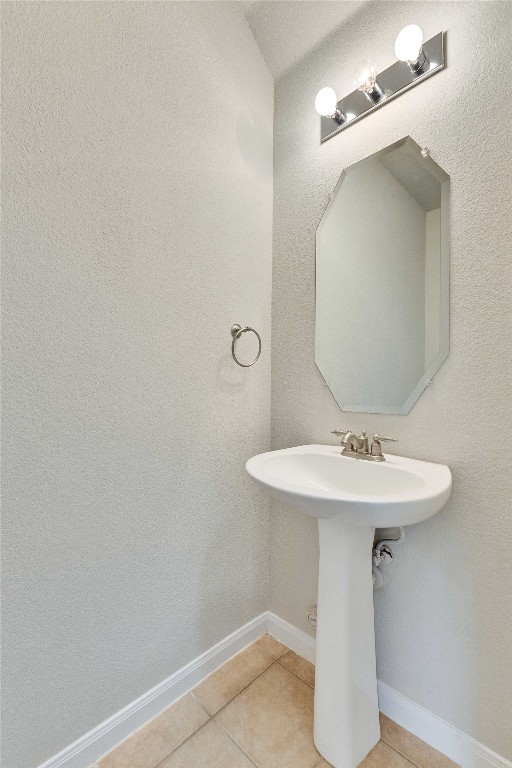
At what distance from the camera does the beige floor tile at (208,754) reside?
3.05ft

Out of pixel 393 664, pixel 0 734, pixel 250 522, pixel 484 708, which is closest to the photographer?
pixel 0 734

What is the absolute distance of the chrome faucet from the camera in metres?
1.01

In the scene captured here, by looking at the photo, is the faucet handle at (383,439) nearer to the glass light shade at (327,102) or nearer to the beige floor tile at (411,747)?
the beige floor tile at (411,747)

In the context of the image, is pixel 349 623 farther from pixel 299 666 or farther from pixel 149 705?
pixel 149 705

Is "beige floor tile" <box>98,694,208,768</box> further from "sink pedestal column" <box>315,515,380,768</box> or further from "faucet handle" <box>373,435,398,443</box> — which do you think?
"faucet handle" <box>373,435,398,443</box>

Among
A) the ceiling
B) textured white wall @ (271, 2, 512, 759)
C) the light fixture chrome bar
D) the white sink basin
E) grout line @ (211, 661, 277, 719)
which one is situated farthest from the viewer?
the ceiling

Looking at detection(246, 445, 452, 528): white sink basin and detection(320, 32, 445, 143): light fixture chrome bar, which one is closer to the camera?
detection(246, 445, 452, 528): white sink basin

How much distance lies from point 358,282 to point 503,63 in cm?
63

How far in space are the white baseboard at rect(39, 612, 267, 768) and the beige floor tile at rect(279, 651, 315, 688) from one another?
0.49ft

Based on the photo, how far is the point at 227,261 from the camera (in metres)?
1.26

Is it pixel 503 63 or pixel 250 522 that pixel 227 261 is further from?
pixel 250 522

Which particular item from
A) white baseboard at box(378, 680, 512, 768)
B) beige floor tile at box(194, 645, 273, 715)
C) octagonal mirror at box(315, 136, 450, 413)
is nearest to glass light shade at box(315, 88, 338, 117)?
octagonal mirror at box(315, 136, 450, 413)

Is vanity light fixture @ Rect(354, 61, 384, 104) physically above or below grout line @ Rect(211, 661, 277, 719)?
above

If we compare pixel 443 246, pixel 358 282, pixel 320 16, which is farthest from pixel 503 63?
pixel 320 16
